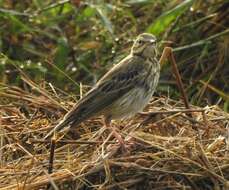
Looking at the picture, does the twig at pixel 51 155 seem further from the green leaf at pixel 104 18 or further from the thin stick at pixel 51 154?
the green leaf at pixel 104 18

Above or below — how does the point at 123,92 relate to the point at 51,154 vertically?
above

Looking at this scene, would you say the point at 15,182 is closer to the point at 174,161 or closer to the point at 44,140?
the point at 44,140

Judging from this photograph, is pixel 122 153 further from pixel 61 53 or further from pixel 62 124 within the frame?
pixel 61 53

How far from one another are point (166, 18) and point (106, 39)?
813 millimetres

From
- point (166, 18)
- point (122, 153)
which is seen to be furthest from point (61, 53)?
point (122, 153)

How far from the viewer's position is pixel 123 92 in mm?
7574

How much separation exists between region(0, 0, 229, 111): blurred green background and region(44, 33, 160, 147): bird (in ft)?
5.61

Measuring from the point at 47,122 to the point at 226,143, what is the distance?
140 cm

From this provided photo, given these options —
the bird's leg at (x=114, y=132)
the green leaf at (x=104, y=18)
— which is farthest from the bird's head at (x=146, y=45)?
the green leaf at (x=104, y=18)

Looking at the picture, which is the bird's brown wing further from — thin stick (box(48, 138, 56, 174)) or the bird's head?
thin stick (box(48, 138, 56, 174))

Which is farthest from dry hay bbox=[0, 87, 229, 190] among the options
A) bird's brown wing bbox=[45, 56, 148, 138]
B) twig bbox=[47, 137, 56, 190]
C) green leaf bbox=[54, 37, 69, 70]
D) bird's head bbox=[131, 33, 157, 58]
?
green leaf bbox=[54, 37, 69, 70]

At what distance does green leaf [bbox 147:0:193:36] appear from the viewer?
9.76 m

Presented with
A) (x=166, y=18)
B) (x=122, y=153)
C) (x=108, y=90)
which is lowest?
(x=122, y=153)

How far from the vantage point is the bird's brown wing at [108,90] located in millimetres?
7039
